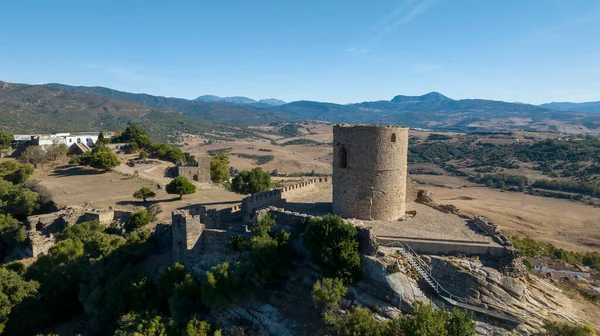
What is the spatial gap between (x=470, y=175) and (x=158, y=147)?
59.0 meters

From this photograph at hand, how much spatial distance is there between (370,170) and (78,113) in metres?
166

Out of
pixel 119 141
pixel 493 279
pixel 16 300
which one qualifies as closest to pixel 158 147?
pixel 119 141

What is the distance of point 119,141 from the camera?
57219 millimetres

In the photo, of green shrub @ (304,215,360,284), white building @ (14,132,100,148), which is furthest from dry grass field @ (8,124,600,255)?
green shrub @ (304,215,360,284)

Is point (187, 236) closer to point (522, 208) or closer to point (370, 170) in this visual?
point (370, 170)

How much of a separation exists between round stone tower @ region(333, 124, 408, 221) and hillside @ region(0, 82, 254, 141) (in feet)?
380

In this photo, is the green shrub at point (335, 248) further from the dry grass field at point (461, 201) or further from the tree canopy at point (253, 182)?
the tree canopy at point (253, 182)

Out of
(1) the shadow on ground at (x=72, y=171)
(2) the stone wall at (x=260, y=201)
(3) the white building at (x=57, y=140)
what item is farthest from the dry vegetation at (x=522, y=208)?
(1) the shadow on ground at (x=72, y=171)

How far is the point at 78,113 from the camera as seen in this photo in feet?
509

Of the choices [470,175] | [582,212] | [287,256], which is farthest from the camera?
[470,175]

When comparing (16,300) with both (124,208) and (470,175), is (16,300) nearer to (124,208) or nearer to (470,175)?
(124,208)

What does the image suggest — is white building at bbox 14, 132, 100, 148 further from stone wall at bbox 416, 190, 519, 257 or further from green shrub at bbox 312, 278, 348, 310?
green shrub at bbox 312, 278, 348, 310

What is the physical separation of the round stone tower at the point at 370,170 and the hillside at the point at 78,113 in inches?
4561

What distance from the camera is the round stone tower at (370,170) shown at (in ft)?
62.7
